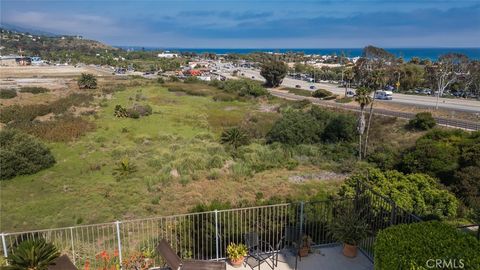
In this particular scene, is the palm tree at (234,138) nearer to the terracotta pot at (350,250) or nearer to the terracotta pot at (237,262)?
the terracotta pot at (350,250)

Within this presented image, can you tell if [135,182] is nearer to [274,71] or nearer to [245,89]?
[245,89]

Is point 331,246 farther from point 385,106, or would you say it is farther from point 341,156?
point 385,106

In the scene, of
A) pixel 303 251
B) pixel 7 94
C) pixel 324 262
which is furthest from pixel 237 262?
pixel 7 94

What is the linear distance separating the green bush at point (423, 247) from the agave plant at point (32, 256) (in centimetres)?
617

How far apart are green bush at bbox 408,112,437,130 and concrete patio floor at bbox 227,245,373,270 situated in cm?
2907

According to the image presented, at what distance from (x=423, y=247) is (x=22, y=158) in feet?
79.5

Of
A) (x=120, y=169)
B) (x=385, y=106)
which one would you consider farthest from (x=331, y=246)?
(x=385, y=106)

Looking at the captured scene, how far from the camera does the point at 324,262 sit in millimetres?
8219

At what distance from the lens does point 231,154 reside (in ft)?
94.8

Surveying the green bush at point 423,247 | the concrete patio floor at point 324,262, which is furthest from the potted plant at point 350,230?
the green bush at point 423,247

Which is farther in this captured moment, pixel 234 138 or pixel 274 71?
pixel 274 71

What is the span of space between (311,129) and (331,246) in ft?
85.6

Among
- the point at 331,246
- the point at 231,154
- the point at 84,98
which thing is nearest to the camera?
the point at 331,246

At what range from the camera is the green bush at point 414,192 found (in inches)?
615
